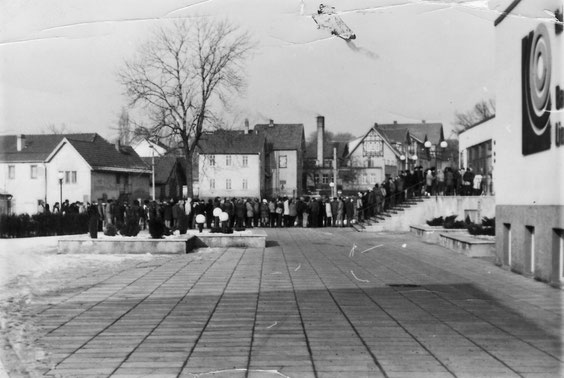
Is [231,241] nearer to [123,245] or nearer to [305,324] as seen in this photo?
[123,245]

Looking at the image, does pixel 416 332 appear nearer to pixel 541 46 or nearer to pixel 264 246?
pixel 541 46

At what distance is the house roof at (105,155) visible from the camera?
195ft

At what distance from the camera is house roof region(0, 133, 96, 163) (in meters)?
62.3

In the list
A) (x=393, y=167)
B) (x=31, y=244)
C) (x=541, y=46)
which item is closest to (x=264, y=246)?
(x=31, y=244)

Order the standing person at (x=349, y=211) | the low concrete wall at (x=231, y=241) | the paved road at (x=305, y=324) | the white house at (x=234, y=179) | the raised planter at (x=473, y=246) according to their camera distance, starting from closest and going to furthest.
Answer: the paved road at (x=305, y=324) → the raised planter at (x=473, y=246) → the low concrete wall at (x=231, y=241) → the standing person at (x=349, y=211) → the white house at (x=234, y=179)

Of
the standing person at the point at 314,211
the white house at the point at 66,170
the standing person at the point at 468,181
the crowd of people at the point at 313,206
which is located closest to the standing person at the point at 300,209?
the crowd of people at the point at 313,206

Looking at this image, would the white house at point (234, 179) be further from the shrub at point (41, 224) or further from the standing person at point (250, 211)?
the shrub at point (41, 224)

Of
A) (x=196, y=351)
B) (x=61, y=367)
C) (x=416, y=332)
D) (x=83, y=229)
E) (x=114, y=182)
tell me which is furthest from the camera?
(x=114, y=182)

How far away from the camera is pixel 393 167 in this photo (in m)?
41.1

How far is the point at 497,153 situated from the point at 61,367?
1180cm

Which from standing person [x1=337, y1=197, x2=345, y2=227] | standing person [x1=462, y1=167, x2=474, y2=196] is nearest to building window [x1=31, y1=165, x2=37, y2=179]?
standing person [x1=337, y1=197, x2=345, y2=227]

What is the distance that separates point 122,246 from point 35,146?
49.7 meters

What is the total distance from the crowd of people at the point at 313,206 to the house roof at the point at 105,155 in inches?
849

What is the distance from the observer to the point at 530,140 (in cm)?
1295
